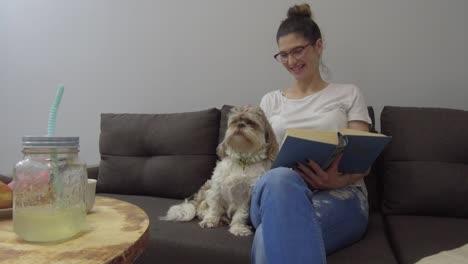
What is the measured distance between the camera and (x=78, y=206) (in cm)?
76

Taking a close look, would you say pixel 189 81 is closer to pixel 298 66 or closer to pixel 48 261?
pixel 298 66

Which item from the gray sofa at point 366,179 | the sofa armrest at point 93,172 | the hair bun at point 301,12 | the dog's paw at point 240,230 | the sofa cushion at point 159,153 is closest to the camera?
the gray sofa at point 366,179

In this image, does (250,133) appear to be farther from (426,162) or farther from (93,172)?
(93,172)

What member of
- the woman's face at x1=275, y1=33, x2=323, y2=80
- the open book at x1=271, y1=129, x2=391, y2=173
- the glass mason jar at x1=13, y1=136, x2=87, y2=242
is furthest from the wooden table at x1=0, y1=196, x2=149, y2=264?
the woman's face at x1=275, y1=33, x2=323, y2=80

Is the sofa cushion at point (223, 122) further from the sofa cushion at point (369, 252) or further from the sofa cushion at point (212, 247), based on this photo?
the sofa cushion at point (369, 252)

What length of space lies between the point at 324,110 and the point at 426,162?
584mm

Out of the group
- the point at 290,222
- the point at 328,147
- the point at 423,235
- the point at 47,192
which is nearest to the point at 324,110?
the point at 328,147

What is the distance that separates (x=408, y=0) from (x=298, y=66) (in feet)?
3.09

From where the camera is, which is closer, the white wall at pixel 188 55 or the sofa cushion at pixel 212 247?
the sofa cushion at pixel 212 247

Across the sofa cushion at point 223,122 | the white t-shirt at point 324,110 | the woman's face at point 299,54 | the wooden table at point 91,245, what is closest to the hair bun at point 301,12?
the woman's face at point 299,54

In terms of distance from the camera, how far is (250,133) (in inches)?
67.2

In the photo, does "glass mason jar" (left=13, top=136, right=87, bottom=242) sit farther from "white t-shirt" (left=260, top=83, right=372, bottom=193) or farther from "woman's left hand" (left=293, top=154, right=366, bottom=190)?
"white t-shirt" (left=260, top=83, right=372, bottom=193)

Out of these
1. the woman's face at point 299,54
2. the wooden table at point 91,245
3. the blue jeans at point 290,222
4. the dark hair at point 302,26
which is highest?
the dark hair at point 302,26

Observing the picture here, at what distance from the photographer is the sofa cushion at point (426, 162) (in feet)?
5.57
